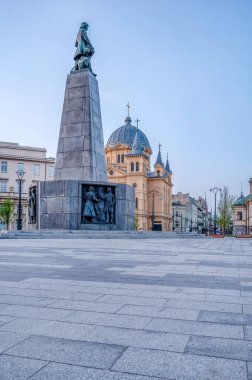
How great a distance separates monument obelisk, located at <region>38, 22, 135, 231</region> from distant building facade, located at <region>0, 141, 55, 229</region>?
4746cm

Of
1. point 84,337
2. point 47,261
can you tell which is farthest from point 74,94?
point 84,337

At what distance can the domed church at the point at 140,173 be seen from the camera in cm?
8781

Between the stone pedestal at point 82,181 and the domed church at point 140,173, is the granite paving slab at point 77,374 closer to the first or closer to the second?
the stone pedestal at point 82,181

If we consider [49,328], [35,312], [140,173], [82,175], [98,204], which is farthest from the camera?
[140,173]

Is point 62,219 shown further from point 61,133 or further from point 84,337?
point 84,337

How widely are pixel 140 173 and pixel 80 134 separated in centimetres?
6588

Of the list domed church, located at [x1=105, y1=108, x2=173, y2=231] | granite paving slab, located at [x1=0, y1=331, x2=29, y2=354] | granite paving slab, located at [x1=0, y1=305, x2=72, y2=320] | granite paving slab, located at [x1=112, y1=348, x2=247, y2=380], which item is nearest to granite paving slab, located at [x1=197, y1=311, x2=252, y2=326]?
granite paving slab, located at [x1=112, y1=348, x2=247, y2=380]

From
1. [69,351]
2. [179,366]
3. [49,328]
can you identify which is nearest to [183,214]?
[49,328]

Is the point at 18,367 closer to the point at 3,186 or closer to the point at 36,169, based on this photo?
the point at 3,186

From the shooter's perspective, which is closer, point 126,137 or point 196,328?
point 196,328

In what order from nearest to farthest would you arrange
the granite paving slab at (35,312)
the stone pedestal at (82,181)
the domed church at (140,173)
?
the granite paving slab at (35,312) < the stone pedestal at (82,181) < the domed church at (140,173)

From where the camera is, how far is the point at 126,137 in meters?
94.4

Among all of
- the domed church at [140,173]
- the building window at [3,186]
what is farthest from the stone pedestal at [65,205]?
the domed church at [140,173]

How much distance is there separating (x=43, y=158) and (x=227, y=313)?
233 feet
